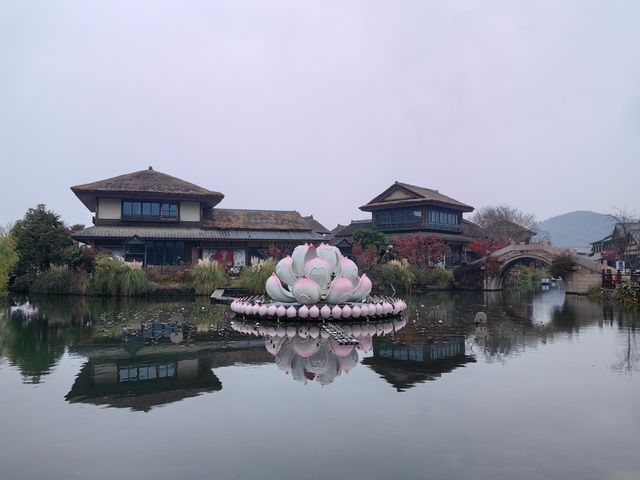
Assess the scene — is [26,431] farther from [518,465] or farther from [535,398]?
[535,398]

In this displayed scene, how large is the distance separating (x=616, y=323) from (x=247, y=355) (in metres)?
13.2

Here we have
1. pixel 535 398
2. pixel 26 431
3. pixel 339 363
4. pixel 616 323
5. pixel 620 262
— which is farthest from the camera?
pixel 620 262

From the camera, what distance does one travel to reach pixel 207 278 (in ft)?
91.9

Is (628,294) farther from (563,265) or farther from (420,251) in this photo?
(420,251)

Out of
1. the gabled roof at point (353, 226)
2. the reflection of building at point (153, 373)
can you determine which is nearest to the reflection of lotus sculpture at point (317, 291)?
the reflection of building at point (153, 373)

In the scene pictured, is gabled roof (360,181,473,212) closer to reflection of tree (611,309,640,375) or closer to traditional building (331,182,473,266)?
traditional building (331,182,473,266)

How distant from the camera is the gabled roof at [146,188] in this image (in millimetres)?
33906

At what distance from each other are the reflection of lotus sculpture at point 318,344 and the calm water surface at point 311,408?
0.08m

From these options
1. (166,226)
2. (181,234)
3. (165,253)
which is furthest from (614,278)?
(166,226)

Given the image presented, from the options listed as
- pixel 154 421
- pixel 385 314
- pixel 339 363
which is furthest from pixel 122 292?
pixel 154 421

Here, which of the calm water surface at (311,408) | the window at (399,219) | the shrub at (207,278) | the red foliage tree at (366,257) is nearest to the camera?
the calm water surface at (311,408)

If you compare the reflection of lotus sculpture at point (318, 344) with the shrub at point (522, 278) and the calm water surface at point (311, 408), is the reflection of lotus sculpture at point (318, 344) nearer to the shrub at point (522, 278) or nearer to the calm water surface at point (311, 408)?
the calm water surface at point (311, 408)

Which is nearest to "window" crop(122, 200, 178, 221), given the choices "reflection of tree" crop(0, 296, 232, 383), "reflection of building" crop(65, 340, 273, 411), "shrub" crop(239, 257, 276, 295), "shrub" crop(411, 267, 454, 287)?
"reflection of tree" crop(0, 296, 232, 383)

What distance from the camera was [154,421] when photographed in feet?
22.3
